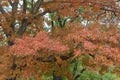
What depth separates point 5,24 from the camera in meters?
8.30

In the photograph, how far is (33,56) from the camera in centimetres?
658

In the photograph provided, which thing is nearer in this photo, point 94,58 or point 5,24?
point 94,58

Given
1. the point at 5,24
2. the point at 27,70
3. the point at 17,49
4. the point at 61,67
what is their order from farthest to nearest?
the point at 5,24 < the point at 61,67 < the point at 27,70 < the point at 17,49

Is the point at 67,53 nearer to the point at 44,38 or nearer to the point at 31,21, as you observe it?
the point at 44,38

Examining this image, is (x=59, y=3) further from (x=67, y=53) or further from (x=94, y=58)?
(x=94, y=58)

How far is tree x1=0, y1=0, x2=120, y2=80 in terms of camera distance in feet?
20.7

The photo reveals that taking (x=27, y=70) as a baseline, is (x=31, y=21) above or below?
above

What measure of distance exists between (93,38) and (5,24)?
296 cm

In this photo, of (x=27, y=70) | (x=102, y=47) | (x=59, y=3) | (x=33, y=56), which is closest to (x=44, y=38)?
(x=33, y=56)

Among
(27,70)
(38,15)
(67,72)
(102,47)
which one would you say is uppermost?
(38,15)

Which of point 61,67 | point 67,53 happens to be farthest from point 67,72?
point 67,53

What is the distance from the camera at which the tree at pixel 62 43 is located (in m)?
6.30

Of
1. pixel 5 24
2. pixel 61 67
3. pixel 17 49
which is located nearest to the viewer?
pixel 17 49

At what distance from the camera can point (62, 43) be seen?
22.0 ft
